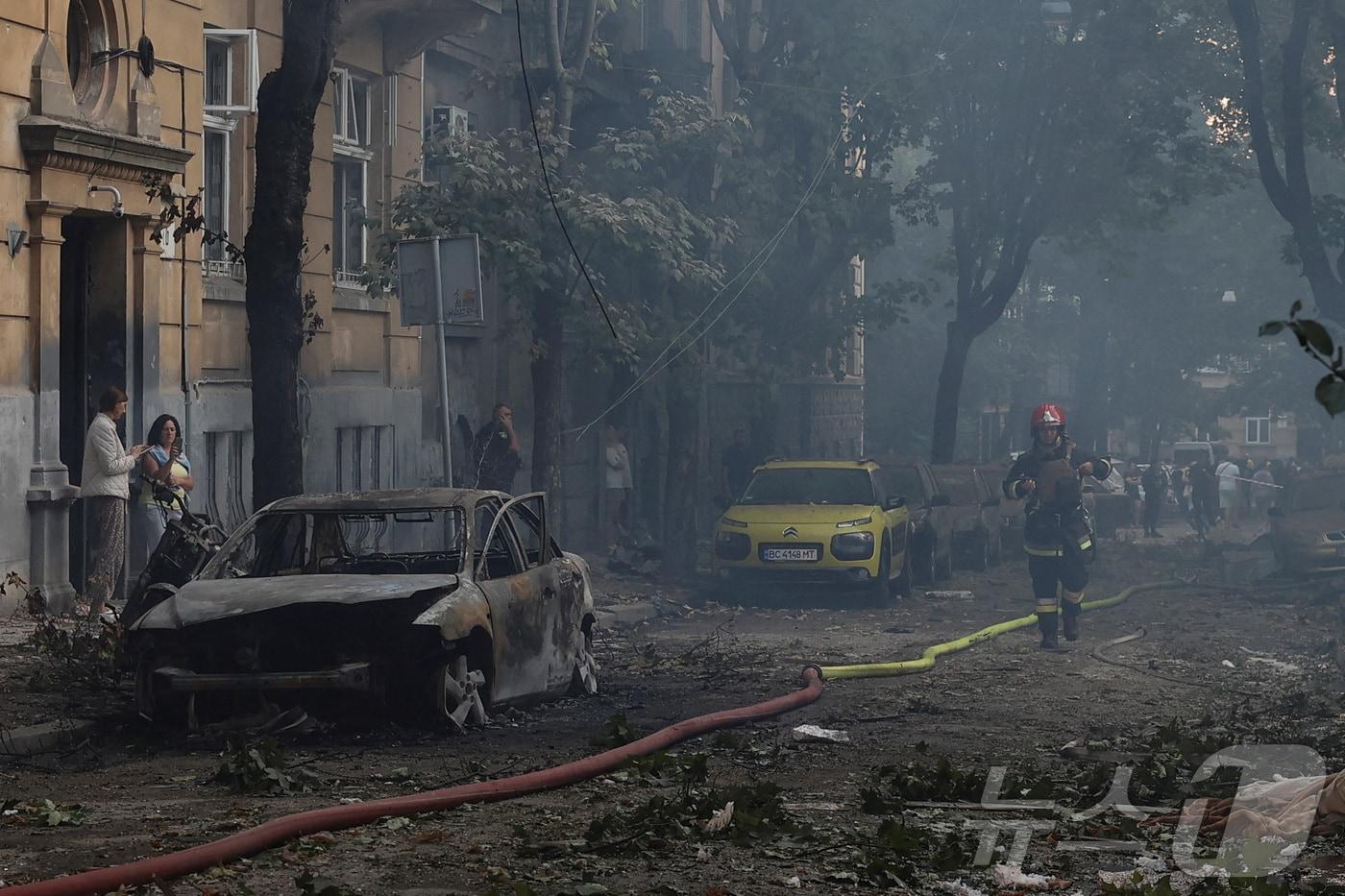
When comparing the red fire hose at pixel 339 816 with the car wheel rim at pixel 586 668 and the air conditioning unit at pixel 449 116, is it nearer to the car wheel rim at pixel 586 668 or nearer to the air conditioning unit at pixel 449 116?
the car wheel rim at pixel 586 668

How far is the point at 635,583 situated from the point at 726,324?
6.63m

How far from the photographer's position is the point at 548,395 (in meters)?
22.1

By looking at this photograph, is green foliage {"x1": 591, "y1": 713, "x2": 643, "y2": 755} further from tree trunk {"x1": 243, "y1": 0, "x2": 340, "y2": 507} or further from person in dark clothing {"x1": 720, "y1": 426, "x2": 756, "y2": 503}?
person in dark clothing {"x1": 720, "y1": 426, "x2": 756, "y2": 503}

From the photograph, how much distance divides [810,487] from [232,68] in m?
7.69

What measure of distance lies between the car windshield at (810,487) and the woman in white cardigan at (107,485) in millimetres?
8592

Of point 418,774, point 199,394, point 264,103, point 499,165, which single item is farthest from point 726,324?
point 418,774

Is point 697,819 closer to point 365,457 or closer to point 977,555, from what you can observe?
point 365,457

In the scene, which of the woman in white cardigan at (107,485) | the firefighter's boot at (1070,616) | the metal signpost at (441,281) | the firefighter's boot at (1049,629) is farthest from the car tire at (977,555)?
the woman in white cardigan at (107,485)

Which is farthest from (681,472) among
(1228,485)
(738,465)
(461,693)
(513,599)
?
(1228,485)

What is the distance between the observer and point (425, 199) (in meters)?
20.0

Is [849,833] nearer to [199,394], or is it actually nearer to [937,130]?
[199,394]

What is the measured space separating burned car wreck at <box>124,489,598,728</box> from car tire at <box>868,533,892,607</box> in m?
9.79

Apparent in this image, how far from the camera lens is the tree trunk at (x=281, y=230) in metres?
12.8

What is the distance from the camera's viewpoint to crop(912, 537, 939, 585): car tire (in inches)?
938
